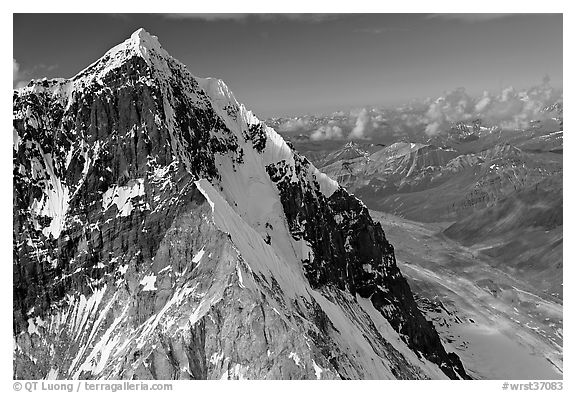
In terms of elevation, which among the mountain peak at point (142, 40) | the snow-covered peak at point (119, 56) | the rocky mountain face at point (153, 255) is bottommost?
the rocky mountain face at point (153, 255)

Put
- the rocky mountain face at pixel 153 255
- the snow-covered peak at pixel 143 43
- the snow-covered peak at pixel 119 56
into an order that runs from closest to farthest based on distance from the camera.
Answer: the rocky mountain face at pixel 153 255 < the snow-covered peak at pixel 143 43 < the snow-covered peak at pixel 119 56

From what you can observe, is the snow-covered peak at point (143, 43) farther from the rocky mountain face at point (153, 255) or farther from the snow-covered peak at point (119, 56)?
the rocky mountain face at point (153, 255)

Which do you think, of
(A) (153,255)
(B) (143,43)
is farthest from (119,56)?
(A) (153,255)

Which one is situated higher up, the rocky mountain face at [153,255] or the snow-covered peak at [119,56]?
the snow-covered peak at [119,56]

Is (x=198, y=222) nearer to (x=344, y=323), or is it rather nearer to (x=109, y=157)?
(x=109, y=157)

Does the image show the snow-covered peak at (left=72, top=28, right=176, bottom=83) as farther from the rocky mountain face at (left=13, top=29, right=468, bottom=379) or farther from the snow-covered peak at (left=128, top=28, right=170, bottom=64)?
the rocky mountain face at (left=13, top=29, right=468, bottom=379)

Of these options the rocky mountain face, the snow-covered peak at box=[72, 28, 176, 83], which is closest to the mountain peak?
the snow-covered peak at box=[72, 28, 176, 83]

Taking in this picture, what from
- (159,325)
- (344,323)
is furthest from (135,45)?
(344,323)

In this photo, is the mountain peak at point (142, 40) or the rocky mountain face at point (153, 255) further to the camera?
the mountain peak at point (142, 40)

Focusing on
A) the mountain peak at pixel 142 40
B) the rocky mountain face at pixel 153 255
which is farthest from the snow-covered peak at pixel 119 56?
the rocky mountain face at pixel 153 255
